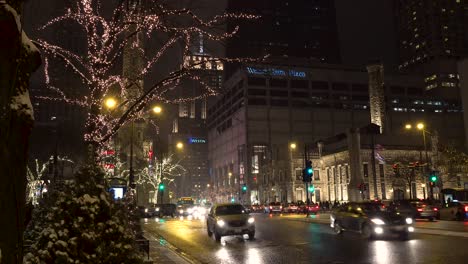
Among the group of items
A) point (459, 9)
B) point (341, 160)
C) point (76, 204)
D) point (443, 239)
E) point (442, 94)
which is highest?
point (459, 9)

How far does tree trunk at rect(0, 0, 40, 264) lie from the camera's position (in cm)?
304

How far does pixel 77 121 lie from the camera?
40719mm

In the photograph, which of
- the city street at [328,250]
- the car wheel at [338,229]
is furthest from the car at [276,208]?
the city street at [328,250]

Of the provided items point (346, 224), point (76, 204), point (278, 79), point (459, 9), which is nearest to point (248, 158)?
point (278, 79)

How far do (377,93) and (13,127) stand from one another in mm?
94140

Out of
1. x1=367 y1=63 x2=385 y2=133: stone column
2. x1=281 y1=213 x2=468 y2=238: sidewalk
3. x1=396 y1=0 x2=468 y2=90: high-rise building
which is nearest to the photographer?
x1=281 y1=213 x2=468 y2=238: sidewalk

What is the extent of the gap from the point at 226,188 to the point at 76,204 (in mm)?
130529

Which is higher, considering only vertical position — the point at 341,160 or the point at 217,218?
the point at 341,160

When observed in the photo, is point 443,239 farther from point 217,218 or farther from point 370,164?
point 370,164

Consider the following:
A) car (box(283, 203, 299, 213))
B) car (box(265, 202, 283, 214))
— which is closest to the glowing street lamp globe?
car (box(283, 203, 299, 213))

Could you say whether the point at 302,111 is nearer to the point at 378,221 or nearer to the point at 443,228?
the point at 443,228

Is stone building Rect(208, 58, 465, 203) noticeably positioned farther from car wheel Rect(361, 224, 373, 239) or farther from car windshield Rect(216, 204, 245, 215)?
car wheel Rect(361, 224, 373, 239)

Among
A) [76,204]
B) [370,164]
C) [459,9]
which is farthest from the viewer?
[459,9]

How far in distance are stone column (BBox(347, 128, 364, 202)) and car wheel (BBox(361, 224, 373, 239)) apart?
46009mm
